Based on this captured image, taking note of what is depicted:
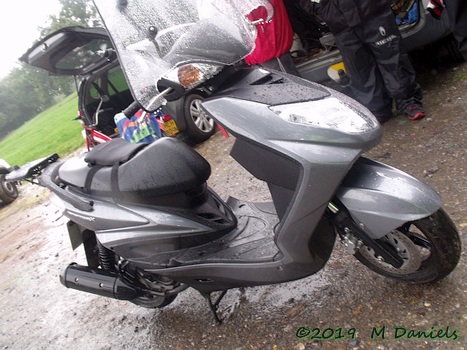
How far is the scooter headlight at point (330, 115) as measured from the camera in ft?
5.44

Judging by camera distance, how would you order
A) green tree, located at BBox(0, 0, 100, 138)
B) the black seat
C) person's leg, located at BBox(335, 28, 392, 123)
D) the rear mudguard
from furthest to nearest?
green tree, located at BBox(0, 0, 100, 138), person's leg, located at BBox(335, 28, 392, 123), the black seat, the rear mudguard

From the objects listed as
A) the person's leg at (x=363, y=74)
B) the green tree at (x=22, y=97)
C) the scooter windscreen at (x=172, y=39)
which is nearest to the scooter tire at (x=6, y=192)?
the person's leg at (x=363, y=74)

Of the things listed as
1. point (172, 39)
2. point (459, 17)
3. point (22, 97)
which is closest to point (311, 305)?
point (172, 39)

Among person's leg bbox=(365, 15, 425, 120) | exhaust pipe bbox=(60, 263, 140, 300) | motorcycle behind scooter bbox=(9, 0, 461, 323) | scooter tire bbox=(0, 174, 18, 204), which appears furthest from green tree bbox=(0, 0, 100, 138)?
motorcycle behind scooter bbox=(9, 0, 461, 323)

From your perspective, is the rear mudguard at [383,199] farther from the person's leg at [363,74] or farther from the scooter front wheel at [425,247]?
the person's leg at [363,74]

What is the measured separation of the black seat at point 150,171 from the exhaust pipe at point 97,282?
0.53 m

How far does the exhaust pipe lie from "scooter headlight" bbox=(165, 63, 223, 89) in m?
1.31

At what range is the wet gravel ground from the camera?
1.91 metres

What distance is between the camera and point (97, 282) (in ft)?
7.93

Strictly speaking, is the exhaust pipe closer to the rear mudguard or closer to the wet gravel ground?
the wet gravel ground

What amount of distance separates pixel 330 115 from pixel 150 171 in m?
0.97

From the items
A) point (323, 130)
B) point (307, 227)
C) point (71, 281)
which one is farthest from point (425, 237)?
point (71, 281)

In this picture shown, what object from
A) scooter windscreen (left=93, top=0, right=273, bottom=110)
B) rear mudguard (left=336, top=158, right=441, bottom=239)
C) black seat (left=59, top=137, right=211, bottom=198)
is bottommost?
rear mudguard (left=336, top=158, right=441, bottom=239)

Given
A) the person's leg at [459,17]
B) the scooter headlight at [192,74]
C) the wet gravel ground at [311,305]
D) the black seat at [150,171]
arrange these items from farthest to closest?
1. the person's leg at [459,17]
2. the black seat at [150,171]
3. the wet gravel ground at [311,305]
4. the scooter headlight at [192,74]
